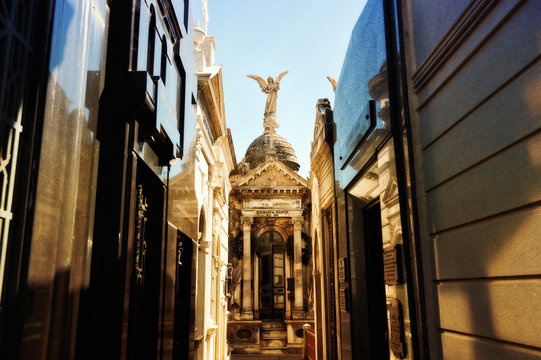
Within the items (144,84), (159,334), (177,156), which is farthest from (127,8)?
(159,334)

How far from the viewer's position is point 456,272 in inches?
120

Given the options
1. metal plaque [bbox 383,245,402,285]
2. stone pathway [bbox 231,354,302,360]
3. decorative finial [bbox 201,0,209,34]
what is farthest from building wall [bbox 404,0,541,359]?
stone pathway [bbox 231,354,302,360]

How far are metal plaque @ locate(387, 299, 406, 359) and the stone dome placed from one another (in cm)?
2538

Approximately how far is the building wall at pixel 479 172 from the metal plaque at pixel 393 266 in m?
0.45

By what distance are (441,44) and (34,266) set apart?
9.43ft

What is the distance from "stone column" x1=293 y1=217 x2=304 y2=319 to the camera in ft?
69.2

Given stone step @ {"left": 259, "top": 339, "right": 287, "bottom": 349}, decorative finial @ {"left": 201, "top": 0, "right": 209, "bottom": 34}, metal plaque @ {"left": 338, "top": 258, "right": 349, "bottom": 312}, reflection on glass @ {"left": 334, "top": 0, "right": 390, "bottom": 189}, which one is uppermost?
decorative finial @ {"left": 201, "top": 0, "right": 209, "bottom": 34}

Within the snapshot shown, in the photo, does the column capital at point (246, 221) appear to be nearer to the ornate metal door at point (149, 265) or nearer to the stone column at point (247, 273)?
the stone column at point (247, 273)

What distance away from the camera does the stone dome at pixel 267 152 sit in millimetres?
29859

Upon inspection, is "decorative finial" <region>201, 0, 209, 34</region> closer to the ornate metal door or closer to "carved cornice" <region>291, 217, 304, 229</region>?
the ornate metal door

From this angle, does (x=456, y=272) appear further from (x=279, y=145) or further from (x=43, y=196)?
(x=279, y=145)

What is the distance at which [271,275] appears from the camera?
22453 mm

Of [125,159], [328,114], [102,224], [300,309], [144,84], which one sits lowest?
[300,309]

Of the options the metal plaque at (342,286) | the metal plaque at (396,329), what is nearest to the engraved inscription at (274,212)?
the metal plaque at (342,286)
